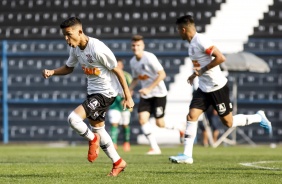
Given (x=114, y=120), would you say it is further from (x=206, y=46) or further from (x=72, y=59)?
(x=72, y=59)

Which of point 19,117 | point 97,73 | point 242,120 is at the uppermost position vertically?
point 97,73

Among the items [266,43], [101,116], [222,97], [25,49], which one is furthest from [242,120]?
→ [25,49]

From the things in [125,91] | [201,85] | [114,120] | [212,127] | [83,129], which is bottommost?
[212,127]

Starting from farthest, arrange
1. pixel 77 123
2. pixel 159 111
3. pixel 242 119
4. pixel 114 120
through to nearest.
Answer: pixel 114 120 → pixel 159 111 → pixel 242 119 → pixel 77 123

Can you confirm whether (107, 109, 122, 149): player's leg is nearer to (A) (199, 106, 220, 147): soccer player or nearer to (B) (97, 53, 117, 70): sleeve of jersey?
(A) (199, 106, 220, 147): soccer player

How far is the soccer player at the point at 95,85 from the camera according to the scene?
8172 mm

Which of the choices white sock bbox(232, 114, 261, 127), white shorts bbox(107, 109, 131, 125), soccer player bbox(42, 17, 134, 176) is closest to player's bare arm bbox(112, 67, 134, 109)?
soccer player bbox(42, 17, 134, 176)

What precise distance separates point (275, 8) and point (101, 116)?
15220 mm

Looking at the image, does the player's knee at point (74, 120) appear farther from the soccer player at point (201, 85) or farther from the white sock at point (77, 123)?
the soccer player at point (201, 85)

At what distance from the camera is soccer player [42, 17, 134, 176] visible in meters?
8.17

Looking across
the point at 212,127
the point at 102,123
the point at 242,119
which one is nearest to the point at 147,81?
the point at 242,119

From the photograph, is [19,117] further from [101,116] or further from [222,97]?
[101,116]

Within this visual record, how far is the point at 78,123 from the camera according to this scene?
822 centimetres

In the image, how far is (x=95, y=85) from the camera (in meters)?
8.58
